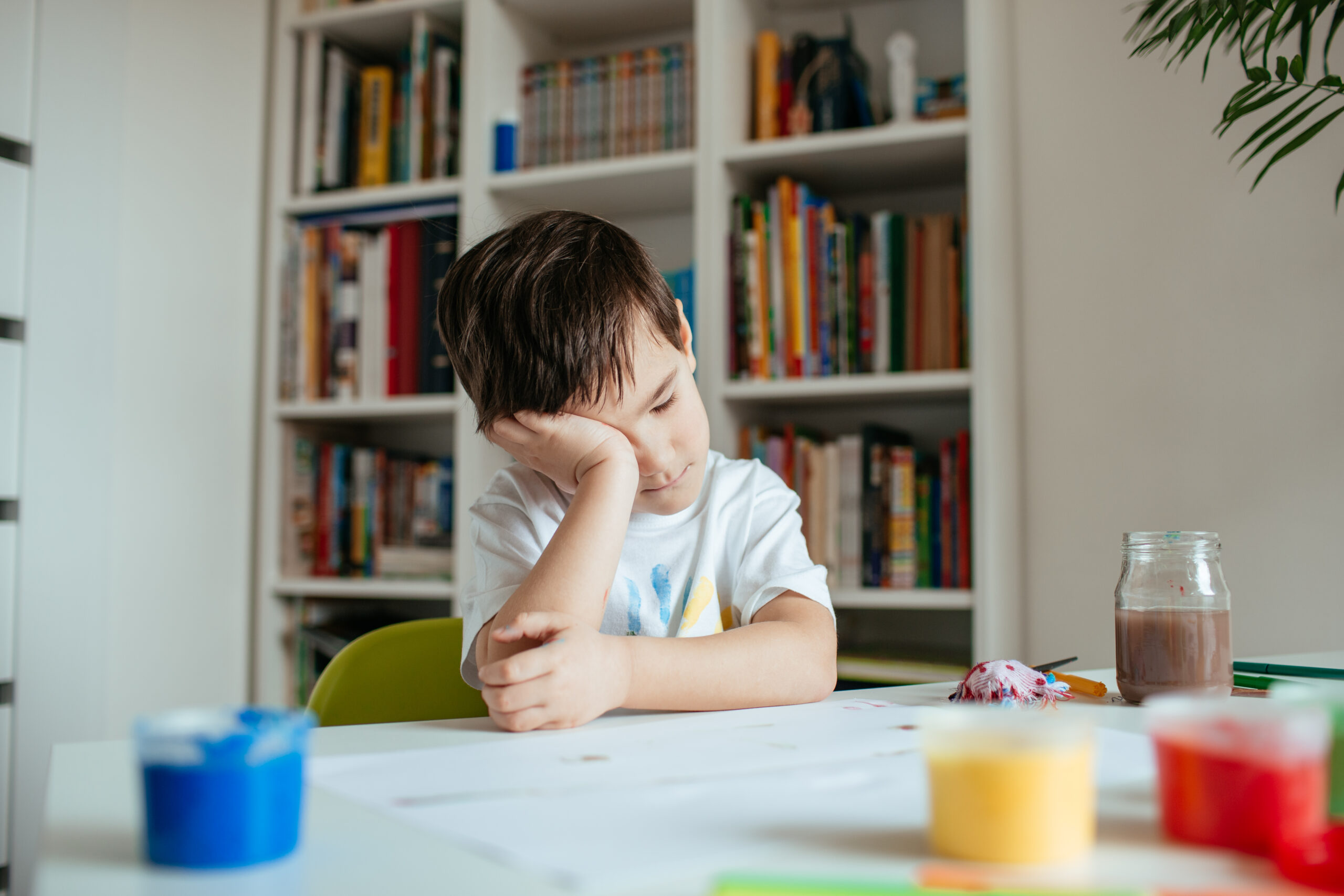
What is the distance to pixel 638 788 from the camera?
54 cm

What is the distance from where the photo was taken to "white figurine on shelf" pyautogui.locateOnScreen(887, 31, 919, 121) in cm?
178

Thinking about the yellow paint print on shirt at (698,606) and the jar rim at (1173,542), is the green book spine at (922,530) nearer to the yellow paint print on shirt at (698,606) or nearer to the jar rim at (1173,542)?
the yellow paint print on shirt at (698,606)

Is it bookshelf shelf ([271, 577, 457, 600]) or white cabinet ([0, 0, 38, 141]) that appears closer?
white cabinet ([0, 0, 38, 141])

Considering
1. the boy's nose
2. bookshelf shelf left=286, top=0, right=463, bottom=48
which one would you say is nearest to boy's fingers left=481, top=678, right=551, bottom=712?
the boy's nose

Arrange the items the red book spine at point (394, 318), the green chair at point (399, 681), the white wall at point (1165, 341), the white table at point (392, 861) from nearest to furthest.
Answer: the white table at point (392, 861) < the green chair at point (399, 681) < the white wall at point (1165, 341) < the red book spine at point (394, 318)

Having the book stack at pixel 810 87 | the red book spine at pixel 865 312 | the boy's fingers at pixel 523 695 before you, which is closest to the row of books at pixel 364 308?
the book stack at pixel 810 87

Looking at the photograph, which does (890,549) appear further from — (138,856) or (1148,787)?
(138,856)

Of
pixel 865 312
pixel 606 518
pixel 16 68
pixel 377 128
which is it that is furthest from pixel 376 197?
pixel 606 518

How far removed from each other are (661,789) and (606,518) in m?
0.36

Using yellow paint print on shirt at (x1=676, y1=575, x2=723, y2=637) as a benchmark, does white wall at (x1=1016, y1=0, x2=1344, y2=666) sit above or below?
above

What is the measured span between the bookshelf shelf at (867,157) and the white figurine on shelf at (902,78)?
0.03 m

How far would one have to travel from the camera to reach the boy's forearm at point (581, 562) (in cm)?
82

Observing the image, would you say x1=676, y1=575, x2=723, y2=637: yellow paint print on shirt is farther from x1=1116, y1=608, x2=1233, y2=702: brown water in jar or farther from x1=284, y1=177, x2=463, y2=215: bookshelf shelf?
x1=284, y1=177, x2=463, y2=215: bookshelf shelf

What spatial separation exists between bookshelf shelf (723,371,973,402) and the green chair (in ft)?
2.64
